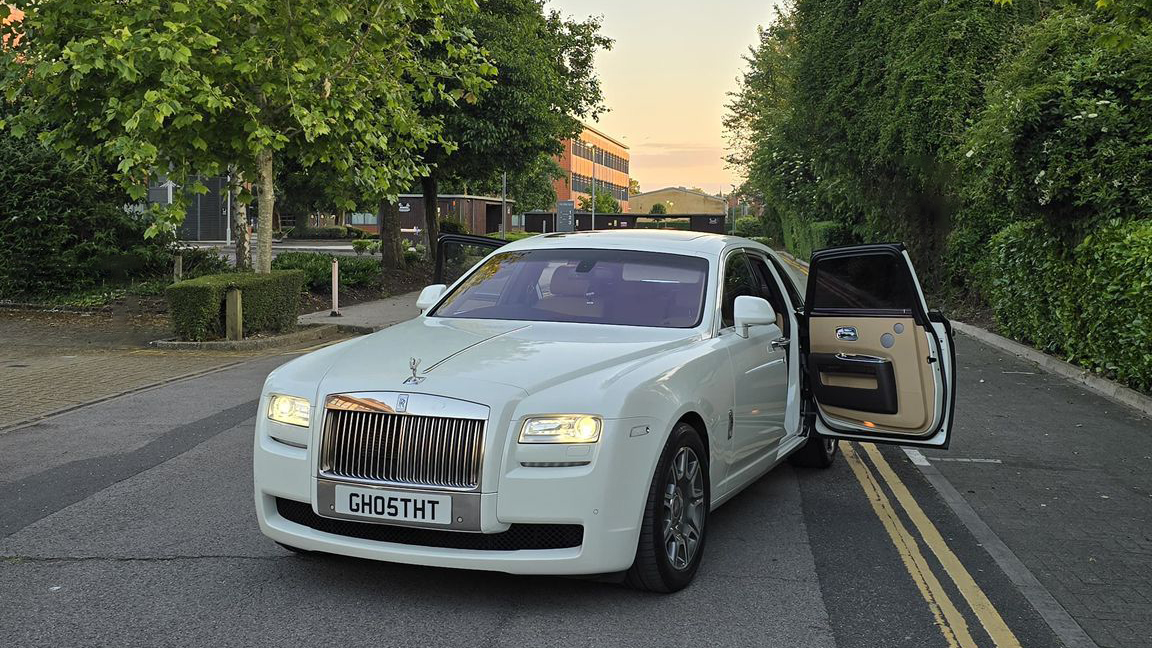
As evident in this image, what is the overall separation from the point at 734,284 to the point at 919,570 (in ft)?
6.37

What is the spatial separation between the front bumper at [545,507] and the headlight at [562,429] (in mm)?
38

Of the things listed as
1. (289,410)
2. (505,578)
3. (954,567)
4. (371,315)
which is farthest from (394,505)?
(371,315)

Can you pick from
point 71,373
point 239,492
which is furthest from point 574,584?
point 71,373

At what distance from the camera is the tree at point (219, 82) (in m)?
14.1

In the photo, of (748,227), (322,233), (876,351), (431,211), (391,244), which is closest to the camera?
(876,351)

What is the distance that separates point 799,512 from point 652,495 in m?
2.17

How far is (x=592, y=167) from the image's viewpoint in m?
119

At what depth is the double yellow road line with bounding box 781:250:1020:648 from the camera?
4.68 m

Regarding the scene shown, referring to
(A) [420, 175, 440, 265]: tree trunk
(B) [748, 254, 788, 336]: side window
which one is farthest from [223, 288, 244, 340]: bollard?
(A) [420, 175, 440, 265]: tree trunk

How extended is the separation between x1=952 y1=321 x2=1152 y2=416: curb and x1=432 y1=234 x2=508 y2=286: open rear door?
22.5 feet

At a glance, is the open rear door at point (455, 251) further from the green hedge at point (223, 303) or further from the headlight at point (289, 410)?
the green hedge at point (223, 303)

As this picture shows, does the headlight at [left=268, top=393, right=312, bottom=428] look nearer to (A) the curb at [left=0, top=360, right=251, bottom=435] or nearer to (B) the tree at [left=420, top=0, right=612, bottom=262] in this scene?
(A) the curb at [left=0, top=360, right=251, bottom=435]

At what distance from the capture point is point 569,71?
3988 centimetres

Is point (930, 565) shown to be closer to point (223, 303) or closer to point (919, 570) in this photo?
point (919, 570)
